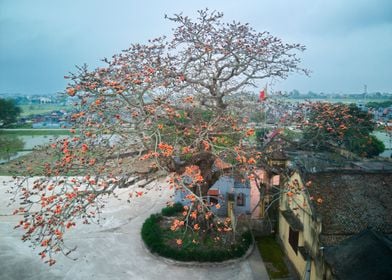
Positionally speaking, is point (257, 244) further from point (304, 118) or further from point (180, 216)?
point (304, 118)

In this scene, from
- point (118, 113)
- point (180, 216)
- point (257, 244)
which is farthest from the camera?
point (180, 216)

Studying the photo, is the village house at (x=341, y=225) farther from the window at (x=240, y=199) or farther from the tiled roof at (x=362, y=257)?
the window at (x=240, y=199)

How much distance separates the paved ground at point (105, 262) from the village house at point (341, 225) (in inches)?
88.8

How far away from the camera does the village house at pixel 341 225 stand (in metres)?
7.56

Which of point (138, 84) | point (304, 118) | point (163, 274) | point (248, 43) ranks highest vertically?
point (248, 43)

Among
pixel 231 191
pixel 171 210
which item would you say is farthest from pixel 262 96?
pixel 171 210

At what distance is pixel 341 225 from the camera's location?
8.98m

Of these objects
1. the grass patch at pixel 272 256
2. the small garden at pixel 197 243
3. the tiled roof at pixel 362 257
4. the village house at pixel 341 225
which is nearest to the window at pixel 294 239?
the village house at pixel 341 225

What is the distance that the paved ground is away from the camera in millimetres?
10852

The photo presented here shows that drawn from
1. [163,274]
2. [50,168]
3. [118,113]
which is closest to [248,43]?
[118,113]

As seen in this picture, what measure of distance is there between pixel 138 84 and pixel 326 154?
12.5 m

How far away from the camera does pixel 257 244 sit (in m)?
13.1

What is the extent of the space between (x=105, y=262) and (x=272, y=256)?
668 cm

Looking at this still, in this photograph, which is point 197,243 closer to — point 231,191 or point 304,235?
point 304,235
